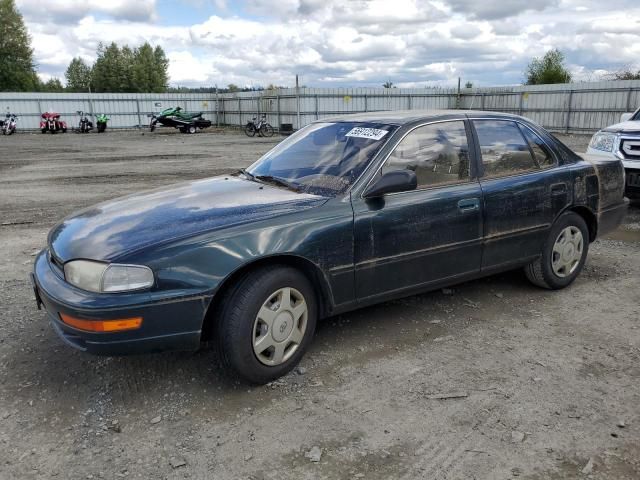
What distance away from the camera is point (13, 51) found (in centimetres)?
5888

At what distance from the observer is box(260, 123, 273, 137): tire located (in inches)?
1102

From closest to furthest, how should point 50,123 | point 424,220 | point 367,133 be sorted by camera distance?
point 424,220, point 367,133, point 50,123

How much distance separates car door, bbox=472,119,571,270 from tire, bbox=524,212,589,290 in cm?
12

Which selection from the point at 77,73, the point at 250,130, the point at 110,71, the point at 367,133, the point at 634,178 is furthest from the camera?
the point at 77,73

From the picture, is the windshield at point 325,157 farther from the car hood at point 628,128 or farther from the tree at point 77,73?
the tree at point 77,73

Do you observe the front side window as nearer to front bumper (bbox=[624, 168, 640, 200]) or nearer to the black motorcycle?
front bumper (bbox=[624, 168, 640, 200])

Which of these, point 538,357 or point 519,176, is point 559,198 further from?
point 538,357

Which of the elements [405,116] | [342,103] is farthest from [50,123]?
[405,116]

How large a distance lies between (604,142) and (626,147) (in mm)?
406

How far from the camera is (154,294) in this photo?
288 cm

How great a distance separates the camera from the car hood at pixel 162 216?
305 centimetres

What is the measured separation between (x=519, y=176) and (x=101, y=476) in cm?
355

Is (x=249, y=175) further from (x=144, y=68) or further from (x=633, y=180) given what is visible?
(x=144, y=68)

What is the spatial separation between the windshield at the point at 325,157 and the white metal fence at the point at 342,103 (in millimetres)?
23149
